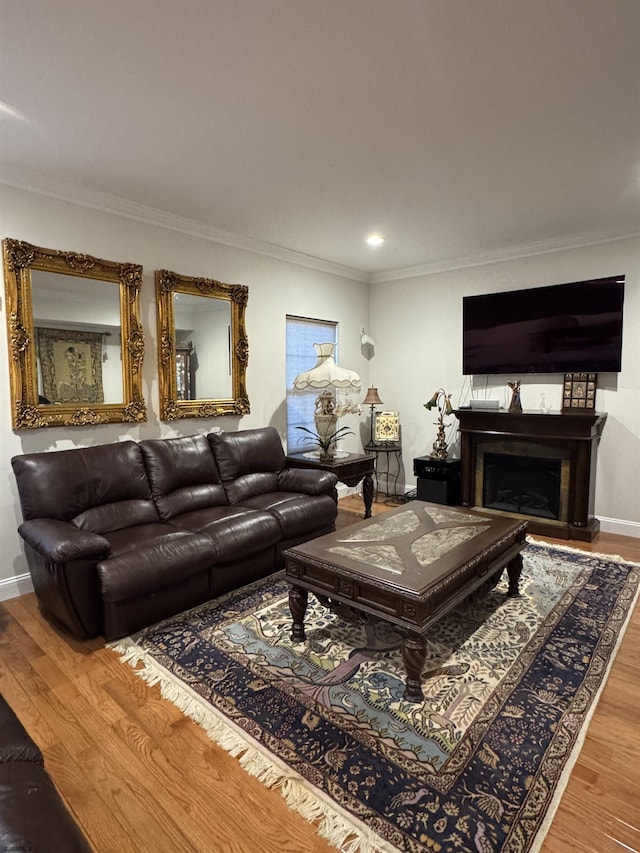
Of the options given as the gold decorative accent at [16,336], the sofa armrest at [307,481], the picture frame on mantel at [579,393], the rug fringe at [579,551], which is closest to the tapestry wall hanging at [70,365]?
the gold decorative accent at [16,336]

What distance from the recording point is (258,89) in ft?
6.84

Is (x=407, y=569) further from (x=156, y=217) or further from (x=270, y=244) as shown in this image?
(x=270, y=244)

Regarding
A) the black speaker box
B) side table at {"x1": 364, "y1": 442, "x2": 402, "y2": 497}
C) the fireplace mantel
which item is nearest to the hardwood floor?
the fireplace mantel

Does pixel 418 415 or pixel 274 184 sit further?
pixel 418 415

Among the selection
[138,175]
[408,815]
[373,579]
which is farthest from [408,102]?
[408,815]

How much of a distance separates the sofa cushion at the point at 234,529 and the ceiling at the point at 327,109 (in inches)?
87.6

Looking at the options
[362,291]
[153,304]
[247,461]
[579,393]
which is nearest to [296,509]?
[247,461]

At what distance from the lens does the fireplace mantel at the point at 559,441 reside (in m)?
4.02

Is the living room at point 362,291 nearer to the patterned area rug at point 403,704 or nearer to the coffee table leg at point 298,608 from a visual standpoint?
the patterned area rug at point 403,704

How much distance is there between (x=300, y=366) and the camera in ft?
16.7

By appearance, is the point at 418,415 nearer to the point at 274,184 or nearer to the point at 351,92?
the point at 274,184

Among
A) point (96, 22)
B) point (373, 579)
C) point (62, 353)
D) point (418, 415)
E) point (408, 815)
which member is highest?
point (96, 22)

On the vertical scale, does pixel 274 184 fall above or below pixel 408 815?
above

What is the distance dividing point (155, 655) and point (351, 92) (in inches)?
113
